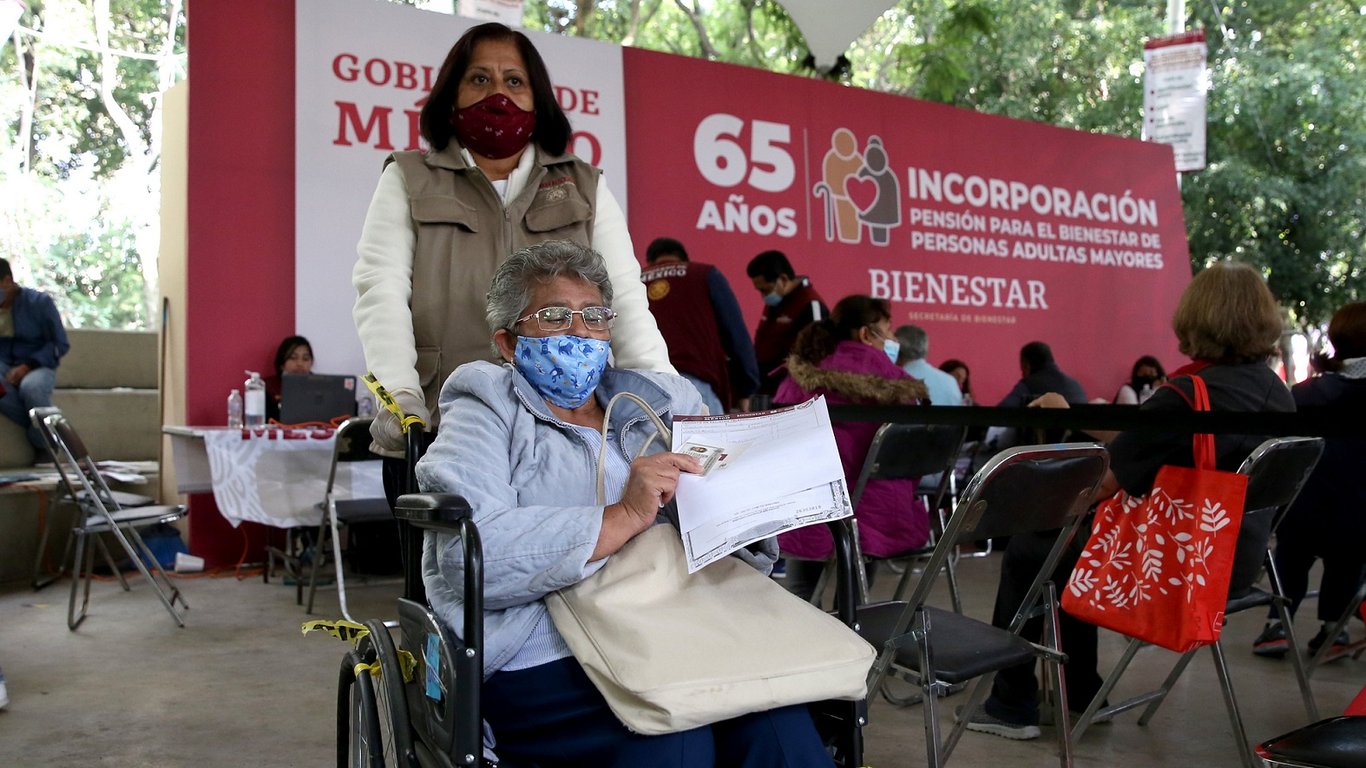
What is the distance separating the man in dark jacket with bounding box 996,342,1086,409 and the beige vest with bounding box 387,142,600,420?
3.95m

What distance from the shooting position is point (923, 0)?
13570 millimetres

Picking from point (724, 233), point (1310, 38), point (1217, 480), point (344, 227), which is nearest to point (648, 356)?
point (1217, 480)

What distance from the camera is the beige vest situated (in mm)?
2049

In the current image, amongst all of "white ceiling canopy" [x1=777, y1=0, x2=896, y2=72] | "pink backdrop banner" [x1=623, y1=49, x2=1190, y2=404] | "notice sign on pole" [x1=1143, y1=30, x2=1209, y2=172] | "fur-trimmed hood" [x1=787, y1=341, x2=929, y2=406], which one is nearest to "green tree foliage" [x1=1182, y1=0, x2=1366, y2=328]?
"notice sign on pole" [x1=1143, y1=30, x2=1209, y2=172]

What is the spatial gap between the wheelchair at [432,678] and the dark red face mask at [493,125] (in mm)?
645

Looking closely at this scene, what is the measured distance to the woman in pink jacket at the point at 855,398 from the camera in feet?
11.2

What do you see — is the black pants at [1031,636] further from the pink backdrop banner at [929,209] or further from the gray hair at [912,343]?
the pink backdrop banner at [929,209]

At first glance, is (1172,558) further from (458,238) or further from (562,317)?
(458,238)

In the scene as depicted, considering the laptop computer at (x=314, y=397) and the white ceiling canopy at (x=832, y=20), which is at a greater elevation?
the white ceiling canopy at (x=832, y=20)

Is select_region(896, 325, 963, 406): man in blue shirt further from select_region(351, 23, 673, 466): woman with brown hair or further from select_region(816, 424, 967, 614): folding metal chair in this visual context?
select_region(351, 23, 673, 466): woman with brown hair

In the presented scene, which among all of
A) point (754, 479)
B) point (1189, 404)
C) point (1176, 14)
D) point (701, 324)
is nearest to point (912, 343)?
point (701, 324)

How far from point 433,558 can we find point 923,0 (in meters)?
13.4

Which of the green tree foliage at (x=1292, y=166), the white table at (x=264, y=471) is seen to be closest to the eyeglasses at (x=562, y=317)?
the white table at (x=264, y=471)

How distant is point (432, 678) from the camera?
4.92ft
